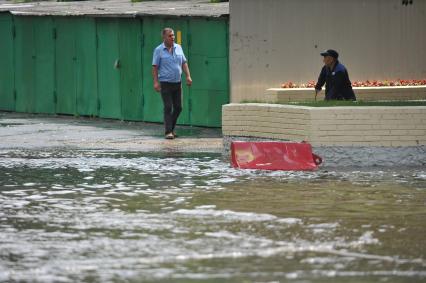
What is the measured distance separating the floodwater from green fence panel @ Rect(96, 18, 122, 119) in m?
8.40

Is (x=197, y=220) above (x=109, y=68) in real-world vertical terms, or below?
below

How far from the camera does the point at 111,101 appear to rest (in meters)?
27.2

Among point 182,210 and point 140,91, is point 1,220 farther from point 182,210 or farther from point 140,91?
point 140,91

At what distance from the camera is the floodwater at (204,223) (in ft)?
34.2

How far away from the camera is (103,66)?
27328 millimetres

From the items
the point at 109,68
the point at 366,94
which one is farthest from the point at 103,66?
the point at 366,94

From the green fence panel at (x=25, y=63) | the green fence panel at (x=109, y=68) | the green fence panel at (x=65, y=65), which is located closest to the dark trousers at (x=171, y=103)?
the green fence panel at (x=109, y=68)

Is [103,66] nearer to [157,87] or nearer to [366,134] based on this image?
[157,87]

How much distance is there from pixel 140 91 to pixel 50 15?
313 cm

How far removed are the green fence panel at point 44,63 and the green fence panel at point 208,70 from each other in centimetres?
490

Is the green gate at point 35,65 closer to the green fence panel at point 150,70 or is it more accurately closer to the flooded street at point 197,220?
the green fence panel at point 150,70

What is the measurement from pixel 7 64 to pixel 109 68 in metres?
3.86

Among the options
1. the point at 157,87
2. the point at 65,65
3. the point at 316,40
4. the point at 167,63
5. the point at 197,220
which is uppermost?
the point at 316,40

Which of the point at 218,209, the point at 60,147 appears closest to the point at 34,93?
the point at 60,147
